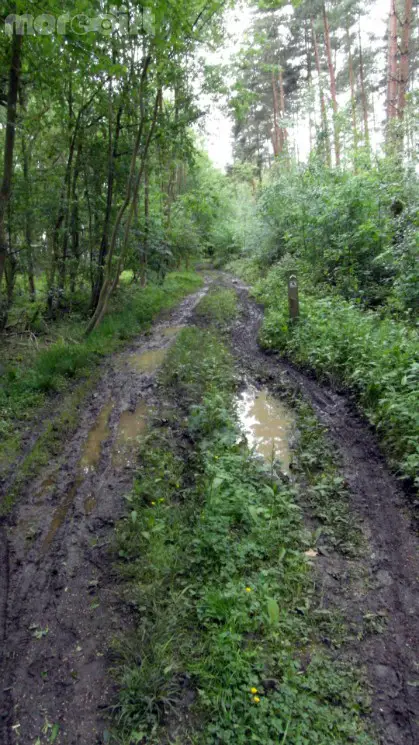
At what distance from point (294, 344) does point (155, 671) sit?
21.7 ft

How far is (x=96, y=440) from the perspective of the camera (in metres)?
5.78

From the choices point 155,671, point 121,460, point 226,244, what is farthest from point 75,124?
point 226,244

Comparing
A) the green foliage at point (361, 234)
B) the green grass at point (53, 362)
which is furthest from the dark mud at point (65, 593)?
the green foliage at point (361, 234)

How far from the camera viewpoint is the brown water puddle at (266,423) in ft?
18.4

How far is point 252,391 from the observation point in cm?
741

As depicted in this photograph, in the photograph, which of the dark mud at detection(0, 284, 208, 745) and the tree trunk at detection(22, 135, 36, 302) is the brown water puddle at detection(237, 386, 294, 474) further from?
the tree trunk at detection(22, 135, 36, 302)

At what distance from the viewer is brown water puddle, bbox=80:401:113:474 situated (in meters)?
5.25

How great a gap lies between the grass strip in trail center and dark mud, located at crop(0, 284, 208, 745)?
19cm

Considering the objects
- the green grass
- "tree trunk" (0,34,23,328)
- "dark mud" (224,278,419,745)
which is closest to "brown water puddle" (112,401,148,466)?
the green grass

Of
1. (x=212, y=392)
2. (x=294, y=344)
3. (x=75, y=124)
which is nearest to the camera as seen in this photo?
(x=212, y=392)

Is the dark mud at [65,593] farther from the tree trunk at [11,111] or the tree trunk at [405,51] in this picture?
the tree trunk at [405,51]

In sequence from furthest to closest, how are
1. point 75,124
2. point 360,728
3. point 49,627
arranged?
point 75,124
point 49,627
point 360,728

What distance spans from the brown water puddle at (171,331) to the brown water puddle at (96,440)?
12.6ft

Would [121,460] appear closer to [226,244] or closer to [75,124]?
[75,124]
